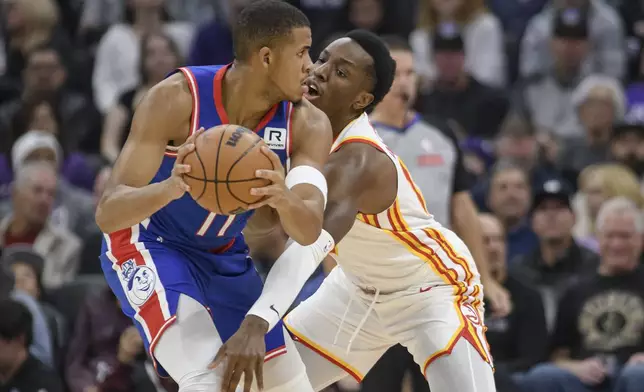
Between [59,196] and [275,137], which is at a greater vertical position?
[275,137]

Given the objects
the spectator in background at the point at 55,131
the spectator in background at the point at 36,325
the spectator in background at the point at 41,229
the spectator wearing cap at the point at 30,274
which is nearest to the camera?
the spectator in background at the point at 36,325

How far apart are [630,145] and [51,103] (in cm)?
529

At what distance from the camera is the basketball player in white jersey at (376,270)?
544 cm

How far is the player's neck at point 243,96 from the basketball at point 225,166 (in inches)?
17.0

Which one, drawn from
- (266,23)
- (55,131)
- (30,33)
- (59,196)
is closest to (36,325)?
(59,196)

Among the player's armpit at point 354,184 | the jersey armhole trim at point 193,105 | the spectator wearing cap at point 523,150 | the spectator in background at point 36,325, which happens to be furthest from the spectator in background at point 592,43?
the jersey armhole trim at point 193,105

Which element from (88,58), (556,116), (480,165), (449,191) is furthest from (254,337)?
(88,58)

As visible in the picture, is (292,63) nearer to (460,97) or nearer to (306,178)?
(306,178)

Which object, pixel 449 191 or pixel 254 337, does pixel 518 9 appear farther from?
pixel 254 337

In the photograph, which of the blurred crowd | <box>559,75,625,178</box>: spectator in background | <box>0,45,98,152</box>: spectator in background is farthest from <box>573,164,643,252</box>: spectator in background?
<box>0,45,98,152</box>: spectator in background

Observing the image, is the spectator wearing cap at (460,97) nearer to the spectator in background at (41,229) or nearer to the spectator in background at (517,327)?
the spectator in background at (517,327)

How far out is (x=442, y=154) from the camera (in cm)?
773

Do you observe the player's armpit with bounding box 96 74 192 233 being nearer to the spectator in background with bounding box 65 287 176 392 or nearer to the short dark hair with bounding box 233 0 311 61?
the short dark hair with bounding box 233 0 311 61

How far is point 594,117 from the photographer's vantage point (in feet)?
36.2
